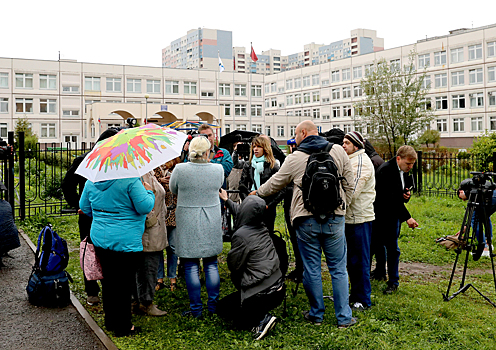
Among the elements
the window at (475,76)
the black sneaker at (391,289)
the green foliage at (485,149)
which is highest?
the window at (475,76)

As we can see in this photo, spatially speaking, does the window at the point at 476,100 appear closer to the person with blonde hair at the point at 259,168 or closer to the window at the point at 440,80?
the window at the point at 440,80

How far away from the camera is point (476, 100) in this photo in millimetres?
54406

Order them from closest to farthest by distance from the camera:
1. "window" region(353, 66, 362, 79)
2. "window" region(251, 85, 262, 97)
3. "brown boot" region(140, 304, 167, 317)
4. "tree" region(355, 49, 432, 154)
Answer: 1. "brown boot" region(140, 304, 167, 317)
2. "tree" region(355, 49, 432, 154)
3. "window" region(353, 66, 362, 79)
4. "window" region(251, 85, 262, 97)

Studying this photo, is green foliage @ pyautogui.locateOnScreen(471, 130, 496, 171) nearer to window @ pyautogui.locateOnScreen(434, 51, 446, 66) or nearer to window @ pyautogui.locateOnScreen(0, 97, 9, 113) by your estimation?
window @ pyautogui.locateOnScreen(434, 51, 446, 66)

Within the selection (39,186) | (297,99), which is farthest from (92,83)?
(39,186)

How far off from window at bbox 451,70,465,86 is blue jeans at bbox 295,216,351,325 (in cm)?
5914

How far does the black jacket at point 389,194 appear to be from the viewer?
5.80 m

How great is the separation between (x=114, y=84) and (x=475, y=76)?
49550 mm

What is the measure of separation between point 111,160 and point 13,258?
4817 millimetres

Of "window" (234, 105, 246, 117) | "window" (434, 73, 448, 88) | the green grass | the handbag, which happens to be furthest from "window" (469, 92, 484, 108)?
the handbag

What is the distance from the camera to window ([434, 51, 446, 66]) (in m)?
58.0

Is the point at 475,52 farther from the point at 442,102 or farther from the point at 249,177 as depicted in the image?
the point at 249,177

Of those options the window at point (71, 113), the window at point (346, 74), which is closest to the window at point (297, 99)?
the window at point (346, 74)

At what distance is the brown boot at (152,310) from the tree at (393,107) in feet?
79.1
